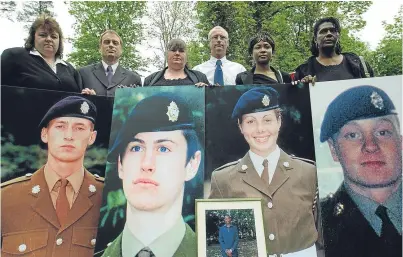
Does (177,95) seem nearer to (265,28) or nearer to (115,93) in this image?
(115,93)

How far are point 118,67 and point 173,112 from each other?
1.21 meters

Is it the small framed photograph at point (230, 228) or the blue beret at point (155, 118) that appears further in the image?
the blue beret at point (155, 118)

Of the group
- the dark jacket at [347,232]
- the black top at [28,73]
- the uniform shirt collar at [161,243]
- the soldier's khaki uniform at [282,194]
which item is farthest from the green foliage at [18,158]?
the dark jacket at [347,232]

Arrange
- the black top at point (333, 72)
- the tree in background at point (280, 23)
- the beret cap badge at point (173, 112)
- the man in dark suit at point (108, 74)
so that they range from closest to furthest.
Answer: the beret cap badge at point (173, 112)
the black top at point (333, 72)
the man in dark suit at point (108, 74)
the tree in background at point (280, 23)

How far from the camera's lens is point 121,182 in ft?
11.9

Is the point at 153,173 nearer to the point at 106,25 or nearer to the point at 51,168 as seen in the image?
the point at 51,168

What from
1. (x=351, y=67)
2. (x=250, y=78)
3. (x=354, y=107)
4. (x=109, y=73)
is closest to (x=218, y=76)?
(x=250, y=78)

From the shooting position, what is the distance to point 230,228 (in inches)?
130

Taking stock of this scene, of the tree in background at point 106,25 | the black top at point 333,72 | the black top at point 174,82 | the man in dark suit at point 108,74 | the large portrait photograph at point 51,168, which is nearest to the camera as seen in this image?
the large portrait photograph at point 51,168

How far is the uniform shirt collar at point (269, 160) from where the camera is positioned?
362cm

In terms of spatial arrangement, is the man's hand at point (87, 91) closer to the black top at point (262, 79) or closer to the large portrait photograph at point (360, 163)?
the black top at point (262, 79)

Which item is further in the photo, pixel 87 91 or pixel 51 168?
pixel 87 91

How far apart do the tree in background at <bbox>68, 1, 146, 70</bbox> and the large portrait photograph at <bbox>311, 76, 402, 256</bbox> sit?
13310 millimetres

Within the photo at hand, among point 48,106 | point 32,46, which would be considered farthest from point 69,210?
point 32,46
